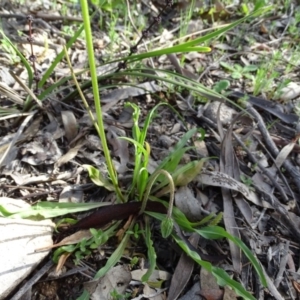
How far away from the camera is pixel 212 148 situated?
159 cm

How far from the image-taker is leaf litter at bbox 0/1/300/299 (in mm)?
1322

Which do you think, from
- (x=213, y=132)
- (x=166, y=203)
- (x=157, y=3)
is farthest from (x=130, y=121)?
(x=157, y=3)

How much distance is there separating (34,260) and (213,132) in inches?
35.4

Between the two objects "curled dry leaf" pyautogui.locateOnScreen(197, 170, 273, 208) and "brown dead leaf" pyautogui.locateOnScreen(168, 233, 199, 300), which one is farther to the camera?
"curled dry leaf" pyautogui.locateOnScreen(197, 170, 273, 208)

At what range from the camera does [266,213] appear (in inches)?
56.2

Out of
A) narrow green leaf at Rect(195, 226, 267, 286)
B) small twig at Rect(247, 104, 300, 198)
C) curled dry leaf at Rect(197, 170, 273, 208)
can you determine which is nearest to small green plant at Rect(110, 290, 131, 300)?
narrow green leaf at Rect(195, 226, 267, 286)

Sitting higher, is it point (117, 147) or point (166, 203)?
point (117, 147)

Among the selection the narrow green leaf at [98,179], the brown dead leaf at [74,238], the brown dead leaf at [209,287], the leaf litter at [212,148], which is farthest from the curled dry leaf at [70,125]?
the brown dead leaf at [209,287]

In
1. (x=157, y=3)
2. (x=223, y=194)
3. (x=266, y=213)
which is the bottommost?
(x=266, y=213)

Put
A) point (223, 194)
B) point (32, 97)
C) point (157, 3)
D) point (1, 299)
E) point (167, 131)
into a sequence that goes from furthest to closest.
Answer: point (157, 3), point (167, 131), point (32, 97), point (223, 194), point (1, 299)

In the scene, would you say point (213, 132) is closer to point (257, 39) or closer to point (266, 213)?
point (266, 213)

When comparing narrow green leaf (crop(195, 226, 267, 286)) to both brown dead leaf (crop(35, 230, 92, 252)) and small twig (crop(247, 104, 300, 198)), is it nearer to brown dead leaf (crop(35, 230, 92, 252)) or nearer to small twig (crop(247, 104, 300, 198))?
brown dead leaf (crop(35, 230, 92, 252))

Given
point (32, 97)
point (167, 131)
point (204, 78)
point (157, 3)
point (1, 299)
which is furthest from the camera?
point (157, 3)

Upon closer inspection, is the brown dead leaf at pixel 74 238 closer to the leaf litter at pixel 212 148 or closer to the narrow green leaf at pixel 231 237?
the leaf litter at pixel 212 148
